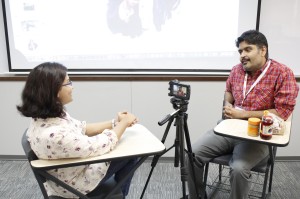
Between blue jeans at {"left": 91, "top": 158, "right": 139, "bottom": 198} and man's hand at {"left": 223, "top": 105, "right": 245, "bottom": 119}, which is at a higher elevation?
man's hand at {"left": 223, "top": 105, "right": 245, "bottom": 119}

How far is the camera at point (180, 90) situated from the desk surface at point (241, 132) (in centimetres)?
31

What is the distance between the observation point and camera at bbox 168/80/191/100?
5.34ft

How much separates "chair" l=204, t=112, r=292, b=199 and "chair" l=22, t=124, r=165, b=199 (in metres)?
A: 0.67

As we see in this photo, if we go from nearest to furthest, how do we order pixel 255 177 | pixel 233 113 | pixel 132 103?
pixel 233 113 < pixel 255 177 < pixel 132 103

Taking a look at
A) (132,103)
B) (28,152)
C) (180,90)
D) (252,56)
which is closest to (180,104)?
(180,90)

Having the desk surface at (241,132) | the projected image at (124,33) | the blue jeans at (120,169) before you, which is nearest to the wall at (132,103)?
the projected image at (124,33)

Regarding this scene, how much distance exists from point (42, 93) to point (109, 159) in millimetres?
455

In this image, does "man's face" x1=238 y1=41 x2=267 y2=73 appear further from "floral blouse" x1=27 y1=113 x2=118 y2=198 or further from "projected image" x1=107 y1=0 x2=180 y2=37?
"floral blouse" x1=27 y1=113 x2=118 y2=198

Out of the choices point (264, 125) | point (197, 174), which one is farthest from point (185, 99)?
point (197, 174)

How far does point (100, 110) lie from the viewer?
9.50 ft

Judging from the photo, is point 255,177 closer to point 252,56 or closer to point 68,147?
point 252,56

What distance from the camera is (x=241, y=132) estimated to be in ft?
5.63

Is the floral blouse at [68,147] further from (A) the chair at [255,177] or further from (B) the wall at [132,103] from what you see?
(B) the wall at [132,103]

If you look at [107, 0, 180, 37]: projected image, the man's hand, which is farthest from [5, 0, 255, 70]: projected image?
the man's hand
